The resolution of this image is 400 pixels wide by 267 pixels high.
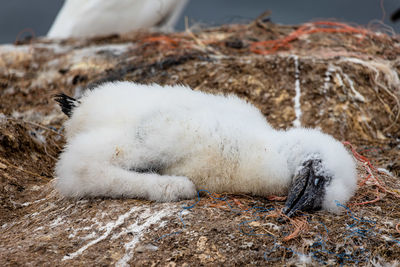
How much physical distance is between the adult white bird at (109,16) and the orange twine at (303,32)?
9.89 feet

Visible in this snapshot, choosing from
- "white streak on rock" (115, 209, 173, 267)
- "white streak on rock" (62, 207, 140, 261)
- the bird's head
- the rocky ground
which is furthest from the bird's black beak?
"white streak on rock" (62, 207, 140, 261)

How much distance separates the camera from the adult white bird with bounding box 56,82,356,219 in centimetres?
342

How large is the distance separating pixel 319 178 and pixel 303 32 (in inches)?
213

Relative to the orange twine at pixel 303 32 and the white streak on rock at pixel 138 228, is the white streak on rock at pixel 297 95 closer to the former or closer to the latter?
the orange twine at pixel 303 32

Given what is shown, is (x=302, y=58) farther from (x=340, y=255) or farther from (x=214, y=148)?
(x=340, y=255)

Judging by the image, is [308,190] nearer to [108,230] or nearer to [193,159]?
[193,159]

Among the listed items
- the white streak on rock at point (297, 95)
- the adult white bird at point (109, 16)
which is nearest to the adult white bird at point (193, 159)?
the white streak on rock at point (297, 95)

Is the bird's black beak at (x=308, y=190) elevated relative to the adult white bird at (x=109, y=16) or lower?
lower

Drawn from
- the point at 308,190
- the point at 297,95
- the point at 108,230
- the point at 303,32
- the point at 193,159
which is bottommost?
the point at 108,230

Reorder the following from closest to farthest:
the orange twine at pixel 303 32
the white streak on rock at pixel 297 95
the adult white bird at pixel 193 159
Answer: the adult white bird at pixel 193 159, the white streak on rock at pixel 297 95, the orange twine at pixel 303 32

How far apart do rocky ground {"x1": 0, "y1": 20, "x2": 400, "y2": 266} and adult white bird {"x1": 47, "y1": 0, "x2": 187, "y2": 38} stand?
76 cm

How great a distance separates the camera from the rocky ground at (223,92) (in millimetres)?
2951

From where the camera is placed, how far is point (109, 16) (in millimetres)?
9508

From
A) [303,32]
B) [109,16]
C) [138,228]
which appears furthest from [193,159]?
[109,16]
